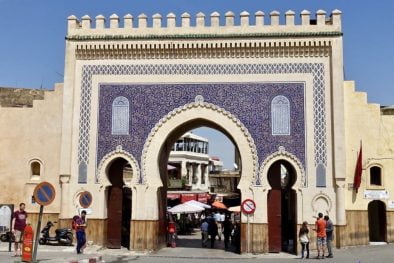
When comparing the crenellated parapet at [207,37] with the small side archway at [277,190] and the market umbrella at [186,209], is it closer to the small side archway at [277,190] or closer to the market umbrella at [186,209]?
the small side archway at [277,190]

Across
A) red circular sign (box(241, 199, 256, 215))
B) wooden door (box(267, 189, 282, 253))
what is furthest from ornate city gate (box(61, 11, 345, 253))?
wooden door (box(267, 189, 282, 253))

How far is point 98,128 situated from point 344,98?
23.9 feet

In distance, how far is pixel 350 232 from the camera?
48.6 ft

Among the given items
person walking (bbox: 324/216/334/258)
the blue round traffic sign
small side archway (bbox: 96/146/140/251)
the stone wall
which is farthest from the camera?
the stone wall

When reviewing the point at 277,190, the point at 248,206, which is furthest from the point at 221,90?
the point at 248,206

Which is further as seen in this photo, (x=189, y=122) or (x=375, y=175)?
(x=189, y=122)

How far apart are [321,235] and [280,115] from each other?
3.69 metres

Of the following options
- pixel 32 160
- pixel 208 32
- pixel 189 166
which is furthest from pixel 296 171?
pixel 189 166

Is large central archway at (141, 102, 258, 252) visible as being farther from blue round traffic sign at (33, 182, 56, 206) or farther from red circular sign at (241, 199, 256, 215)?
blue round traffic sign at (33, 182, 56, 206)

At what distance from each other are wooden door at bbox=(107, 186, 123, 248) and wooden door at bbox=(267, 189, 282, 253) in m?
4.48

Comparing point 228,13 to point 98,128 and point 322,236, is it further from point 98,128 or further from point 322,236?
point 322,236

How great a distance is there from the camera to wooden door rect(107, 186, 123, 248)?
15.8 meters

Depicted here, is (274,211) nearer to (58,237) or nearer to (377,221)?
(377,221)

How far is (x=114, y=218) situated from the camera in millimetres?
15922
